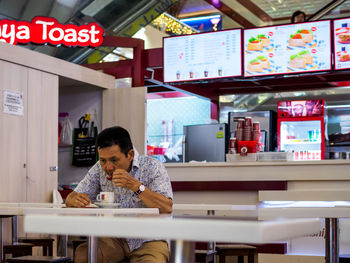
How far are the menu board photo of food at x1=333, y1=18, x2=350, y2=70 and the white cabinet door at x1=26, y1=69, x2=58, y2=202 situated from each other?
10.2 ft

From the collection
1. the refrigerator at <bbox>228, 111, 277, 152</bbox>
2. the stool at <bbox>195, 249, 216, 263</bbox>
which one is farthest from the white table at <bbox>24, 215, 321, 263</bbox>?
the refrigerator at <bbox>228, 111, 277, 152</bbox>

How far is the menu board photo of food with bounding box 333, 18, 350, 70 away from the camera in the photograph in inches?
251

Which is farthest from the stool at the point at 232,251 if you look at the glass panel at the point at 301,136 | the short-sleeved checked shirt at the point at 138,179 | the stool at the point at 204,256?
the glass panel at the point at 301,136

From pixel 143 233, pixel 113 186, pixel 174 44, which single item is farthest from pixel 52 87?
pixel 143 233

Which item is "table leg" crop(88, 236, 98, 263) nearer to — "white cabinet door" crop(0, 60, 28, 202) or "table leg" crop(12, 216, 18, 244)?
"table leg" crop(12, 216, 18, 244)

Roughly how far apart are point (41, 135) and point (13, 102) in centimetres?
55

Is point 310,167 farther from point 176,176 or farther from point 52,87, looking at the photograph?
point 52,87

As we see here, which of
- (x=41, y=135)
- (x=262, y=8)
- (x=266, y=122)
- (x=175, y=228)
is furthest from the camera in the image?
(x=262, y=8)

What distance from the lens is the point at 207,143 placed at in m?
8.16

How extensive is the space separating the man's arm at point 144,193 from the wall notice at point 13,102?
2.83 meters

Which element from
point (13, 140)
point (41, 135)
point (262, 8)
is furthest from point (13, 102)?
point (262, 8)

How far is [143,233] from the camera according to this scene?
125cm

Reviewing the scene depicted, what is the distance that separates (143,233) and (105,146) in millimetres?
2033

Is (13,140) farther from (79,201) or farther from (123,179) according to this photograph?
(123,179)
